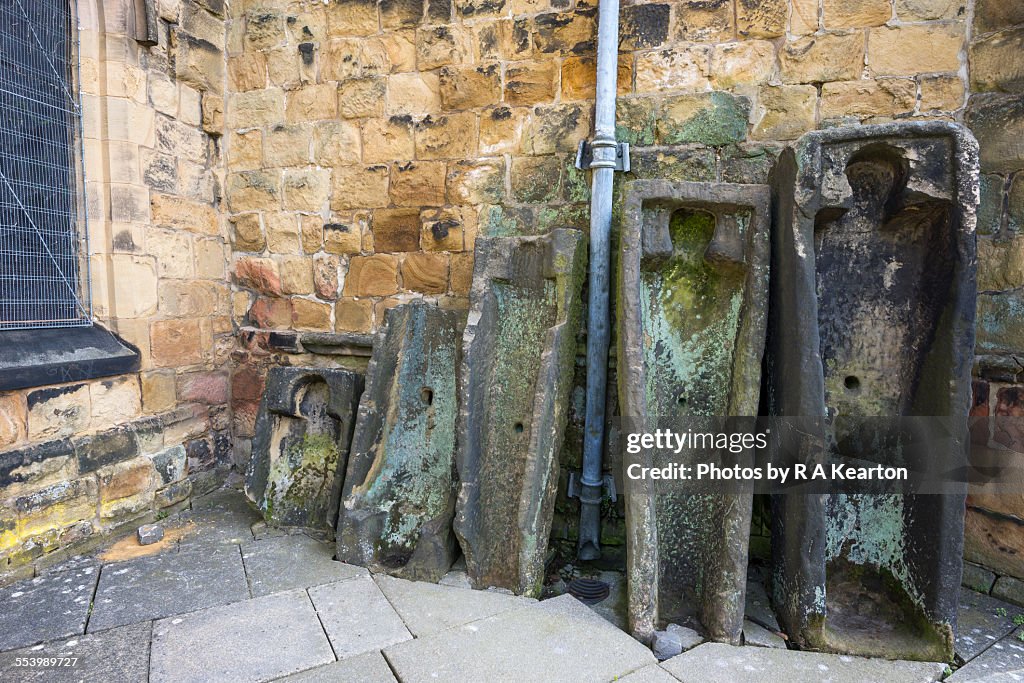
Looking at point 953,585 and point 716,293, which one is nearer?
point 953,585

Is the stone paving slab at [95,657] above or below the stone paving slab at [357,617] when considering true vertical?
below

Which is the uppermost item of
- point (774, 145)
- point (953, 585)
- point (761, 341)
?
point (774, 145)

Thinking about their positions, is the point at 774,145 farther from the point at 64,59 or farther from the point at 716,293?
the point at 64,59

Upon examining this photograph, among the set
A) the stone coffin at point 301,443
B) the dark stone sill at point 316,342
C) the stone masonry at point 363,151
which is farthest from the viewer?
the dark stone sill at point 316,342

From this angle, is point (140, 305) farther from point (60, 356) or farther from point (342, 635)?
point (342, 635)

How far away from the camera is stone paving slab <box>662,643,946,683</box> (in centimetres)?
170

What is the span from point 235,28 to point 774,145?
317cm

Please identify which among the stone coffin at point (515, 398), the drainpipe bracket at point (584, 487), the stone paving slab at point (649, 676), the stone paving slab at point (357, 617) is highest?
the stone coffin at point (515, 398)

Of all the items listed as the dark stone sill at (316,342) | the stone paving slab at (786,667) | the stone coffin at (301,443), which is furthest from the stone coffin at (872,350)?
the dark stone sill at (316,342)

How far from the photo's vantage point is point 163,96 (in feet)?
9.77

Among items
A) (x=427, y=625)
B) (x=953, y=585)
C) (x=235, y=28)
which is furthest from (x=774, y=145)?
(x=235, y=28)

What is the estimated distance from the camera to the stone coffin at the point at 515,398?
2186 millimetres

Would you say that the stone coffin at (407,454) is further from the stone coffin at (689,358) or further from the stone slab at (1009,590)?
the stone slab at (1009,590)

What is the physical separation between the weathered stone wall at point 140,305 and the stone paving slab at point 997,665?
11.7ft
